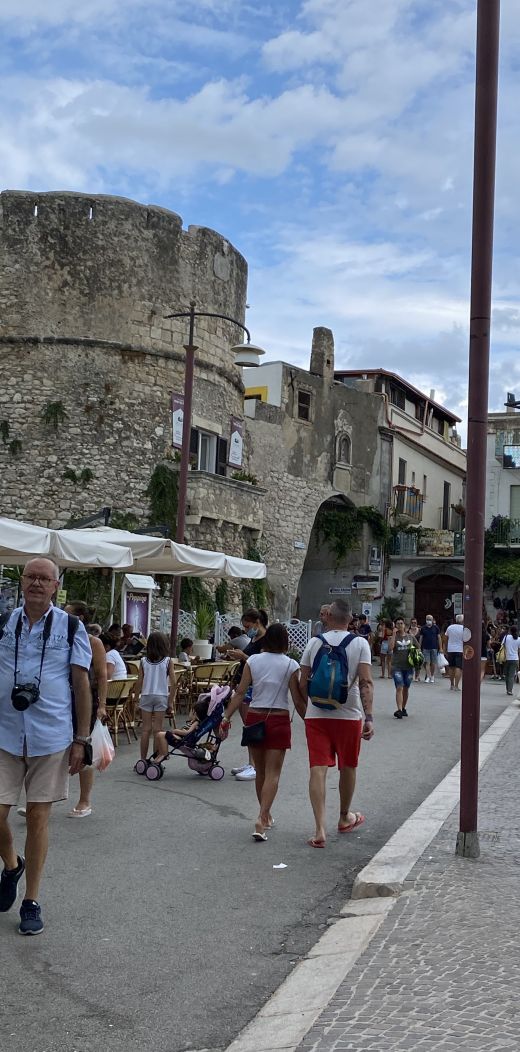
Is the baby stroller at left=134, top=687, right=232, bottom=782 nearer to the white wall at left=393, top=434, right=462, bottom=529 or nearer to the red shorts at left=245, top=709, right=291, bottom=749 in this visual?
the red shorts at left=245, top=709, right=291, bottom=749

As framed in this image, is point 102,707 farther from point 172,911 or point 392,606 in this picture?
point 392,606

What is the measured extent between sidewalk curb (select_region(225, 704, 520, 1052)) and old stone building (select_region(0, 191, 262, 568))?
19380 mm

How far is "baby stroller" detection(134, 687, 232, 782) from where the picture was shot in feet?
34.5

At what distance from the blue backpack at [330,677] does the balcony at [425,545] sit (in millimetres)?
36185

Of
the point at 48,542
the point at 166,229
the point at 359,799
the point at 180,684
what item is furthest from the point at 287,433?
Result: the point at 359,799

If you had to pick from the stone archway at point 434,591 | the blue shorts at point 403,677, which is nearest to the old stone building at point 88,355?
the blue shorts at point 403,677

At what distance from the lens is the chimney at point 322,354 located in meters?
41.4

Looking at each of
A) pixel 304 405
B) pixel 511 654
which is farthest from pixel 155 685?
pixel 304 405

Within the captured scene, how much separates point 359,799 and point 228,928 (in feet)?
14.0

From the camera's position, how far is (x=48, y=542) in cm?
1216

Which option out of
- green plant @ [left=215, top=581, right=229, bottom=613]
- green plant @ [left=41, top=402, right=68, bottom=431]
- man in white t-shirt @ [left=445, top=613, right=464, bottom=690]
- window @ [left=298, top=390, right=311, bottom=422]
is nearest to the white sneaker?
man in white t-shirt @ [left=445, top=613, right=464, bottom=690]

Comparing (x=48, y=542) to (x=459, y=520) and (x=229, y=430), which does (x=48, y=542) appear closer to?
(x=229, y=430)

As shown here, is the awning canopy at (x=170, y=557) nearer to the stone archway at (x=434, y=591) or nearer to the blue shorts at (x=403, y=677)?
the blue shorts at (x=403, y=677)

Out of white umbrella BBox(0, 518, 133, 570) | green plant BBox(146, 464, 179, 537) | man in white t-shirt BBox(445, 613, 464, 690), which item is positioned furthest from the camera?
green plant BBox(146, 464, 179, 537)
